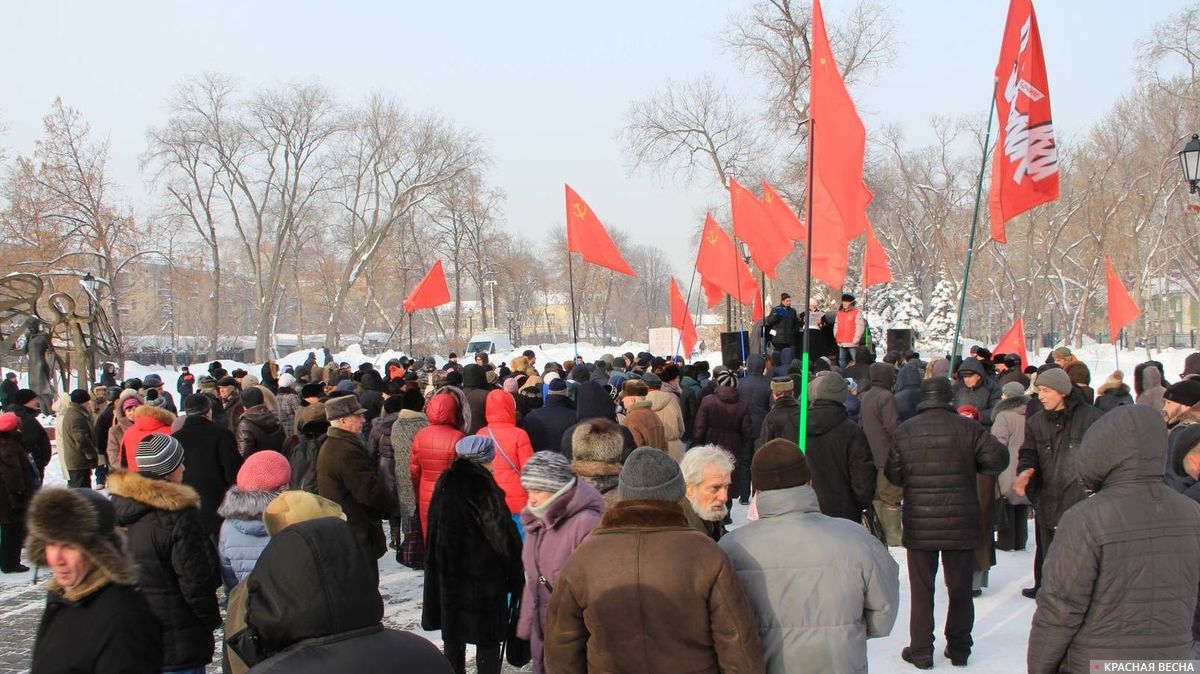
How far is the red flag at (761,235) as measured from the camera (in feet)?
48.1

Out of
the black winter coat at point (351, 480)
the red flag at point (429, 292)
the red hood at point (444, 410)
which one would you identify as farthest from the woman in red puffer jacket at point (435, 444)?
the red flag at point (429, 292)

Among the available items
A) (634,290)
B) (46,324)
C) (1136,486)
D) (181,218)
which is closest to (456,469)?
(1136,486)

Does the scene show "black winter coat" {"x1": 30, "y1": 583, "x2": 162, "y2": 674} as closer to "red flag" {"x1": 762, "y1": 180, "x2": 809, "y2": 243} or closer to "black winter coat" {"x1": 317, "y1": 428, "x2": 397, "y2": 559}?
"black winter coat" {"x1": 317, "y1": 428, "x2": 397, "y2": 559}

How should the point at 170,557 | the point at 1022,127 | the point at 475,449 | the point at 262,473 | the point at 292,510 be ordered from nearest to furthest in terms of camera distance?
the point at 292,510, the point at 170,557, the point at 262,473, the point at 475,449, the point at 1022,127

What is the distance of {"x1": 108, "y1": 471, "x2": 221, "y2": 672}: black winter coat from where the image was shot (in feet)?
13.6

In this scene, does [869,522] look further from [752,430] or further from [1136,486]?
[1136,486]

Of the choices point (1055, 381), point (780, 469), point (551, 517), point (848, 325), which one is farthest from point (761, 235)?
point (780, 469)

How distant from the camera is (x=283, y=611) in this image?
2152 millimetres

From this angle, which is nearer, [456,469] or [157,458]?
[157,458]

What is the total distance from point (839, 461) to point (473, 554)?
2909 mm

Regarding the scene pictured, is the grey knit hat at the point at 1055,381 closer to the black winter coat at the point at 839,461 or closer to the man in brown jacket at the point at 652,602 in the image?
the black winter coat at the point at 839,461

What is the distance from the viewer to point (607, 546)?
3188 mm

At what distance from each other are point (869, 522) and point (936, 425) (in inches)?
129

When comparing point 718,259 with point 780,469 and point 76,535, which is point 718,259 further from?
point 76,535
